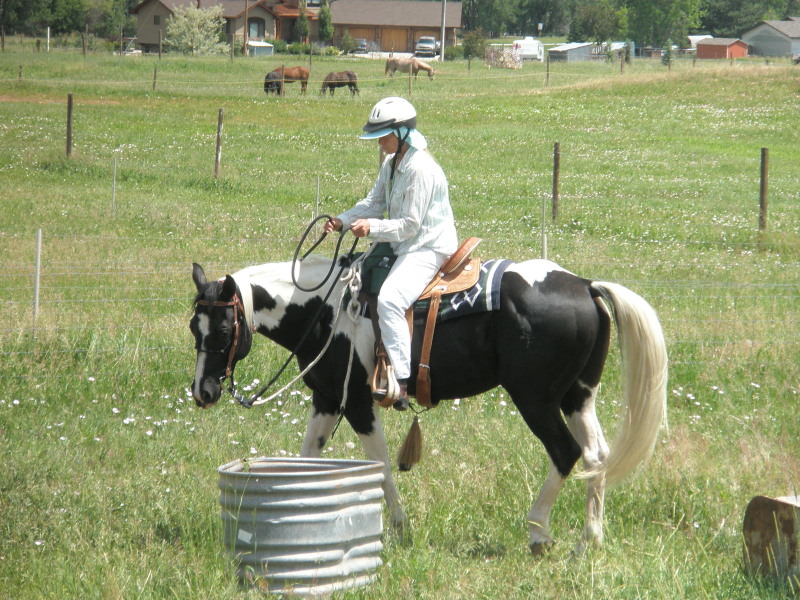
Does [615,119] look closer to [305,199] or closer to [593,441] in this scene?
[305,199]

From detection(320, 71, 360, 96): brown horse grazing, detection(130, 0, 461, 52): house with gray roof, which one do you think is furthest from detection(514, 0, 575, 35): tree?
detection(320, 71, 360, 96): brown horse grazing

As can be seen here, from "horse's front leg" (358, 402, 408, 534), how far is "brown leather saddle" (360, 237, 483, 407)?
0.76 ft

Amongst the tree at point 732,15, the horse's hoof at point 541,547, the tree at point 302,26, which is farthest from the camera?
the tree at point 732,15

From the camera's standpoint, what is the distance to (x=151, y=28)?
79.6 m

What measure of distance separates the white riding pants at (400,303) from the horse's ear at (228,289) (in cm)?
84

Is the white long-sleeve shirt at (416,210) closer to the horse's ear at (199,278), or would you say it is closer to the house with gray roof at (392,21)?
the horse's ear at (199,278)

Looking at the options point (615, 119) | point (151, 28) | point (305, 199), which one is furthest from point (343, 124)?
point (151, 28)

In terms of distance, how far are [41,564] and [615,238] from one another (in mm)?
11529

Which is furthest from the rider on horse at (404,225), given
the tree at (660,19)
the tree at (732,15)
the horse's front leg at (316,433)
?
the tree at (732,15)

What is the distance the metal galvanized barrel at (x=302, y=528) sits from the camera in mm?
4492

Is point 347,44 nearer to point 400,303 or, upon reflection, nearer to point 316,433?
point 316,433

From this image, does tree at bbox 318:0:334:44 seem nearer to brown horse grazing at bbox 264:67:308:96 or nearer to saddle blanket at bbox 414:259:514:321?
brown horse grazing at bbox 264:67:308:96

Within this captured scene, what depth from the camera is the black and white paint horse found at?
5.26 metres

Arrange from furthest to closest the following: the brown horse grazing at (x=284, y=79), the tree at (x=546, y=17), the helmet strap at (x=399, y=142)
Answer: the tree at (x=546, y=17)
the brown horse grazing at (x=284, y=79)
the helmet strap at (x=399, y=142)
